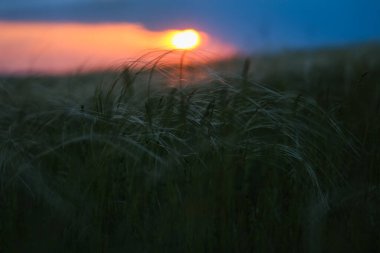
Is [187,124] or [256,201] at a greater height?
[187,124]

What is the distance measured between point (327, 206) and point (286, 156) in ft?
1.21

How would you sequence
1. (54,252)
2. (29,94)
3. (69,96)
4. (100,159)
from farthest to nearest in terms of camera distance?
(29,94) → (69,96) → (100,159) → (54,252)

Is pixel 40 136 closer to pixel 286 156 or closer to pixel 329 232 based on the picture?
pixel 286 156

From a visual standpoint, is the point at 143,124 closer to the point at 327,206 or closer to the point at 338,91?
the point at 327,206

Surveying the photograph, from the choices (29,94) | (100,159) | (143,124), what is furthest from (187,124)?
(29,94)

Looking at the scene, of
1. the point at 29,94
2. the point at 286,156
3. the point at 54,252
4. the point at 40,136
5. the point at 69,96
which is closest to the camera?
the point at 54,252

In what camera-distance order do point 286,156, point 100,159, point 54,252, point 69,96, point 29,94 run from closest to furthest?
point 54,252
point 100,159
point 286,156
point 69,96
point 29,94

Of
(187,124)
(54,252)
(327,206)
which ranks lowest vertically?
(54,252)

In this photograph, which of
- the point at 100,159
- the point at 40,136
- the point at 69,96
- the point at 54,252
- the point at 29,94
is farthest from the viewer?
the point at 29,94

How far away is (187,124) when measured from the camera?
8.81ft

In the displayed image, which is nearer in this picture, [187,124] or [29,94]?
[187,124]

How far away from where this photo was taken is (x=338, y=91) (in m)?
4.80

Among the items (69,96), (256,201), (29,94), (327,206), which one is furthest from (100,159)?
(29,94)

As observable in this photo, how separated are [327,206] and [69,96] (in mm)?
2384
